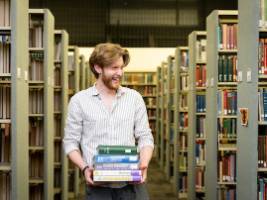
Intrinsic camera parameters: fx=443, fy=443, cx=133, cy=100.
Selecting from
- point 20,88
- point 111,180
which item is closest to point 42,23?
point 20,88

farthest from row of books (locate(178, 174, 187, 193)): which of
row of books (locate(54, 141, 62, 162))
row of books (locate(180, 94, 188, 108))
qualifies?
row of books (locate(54, 141, 62, 162))

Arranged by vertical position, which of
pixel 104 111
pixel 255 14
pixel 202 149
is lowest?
pixel 202 149

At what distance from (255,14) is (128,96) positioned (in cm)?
153

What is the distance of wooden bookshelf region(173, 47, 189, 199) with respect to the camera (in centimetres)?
656

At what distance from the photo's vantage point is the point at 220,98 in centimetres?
492

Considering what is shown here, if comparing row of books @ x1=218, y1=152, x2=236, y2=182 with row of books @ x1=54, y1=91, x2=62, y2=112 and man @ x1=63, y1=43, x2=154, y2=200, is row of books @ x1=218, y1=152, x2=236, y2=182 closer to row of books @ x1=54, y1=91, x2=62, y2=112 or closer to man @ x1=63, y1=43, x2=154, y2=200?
row of books @ x1=54, y1=91, x2=62, y2=112

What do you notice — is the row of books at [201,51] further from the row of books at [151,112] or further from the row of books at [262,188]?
the row of books at [151,112]

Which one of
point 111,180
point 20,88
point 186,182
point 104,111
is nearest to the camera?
point 111,180

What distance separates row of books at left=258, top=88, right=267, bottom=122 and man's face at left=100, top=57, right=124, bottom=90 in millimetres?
1604

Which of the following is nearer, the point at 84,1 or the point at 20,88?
the point at 20,88

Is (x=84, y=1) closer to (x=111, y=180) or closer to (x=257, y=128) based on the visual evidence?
(x=257, y=128)

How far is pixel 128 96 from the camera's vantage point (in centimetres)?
228

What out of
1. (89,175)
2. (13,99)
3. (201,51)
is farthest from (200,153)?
(89,175)

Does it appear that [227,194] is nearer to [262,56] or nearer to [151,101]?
[262,56]
